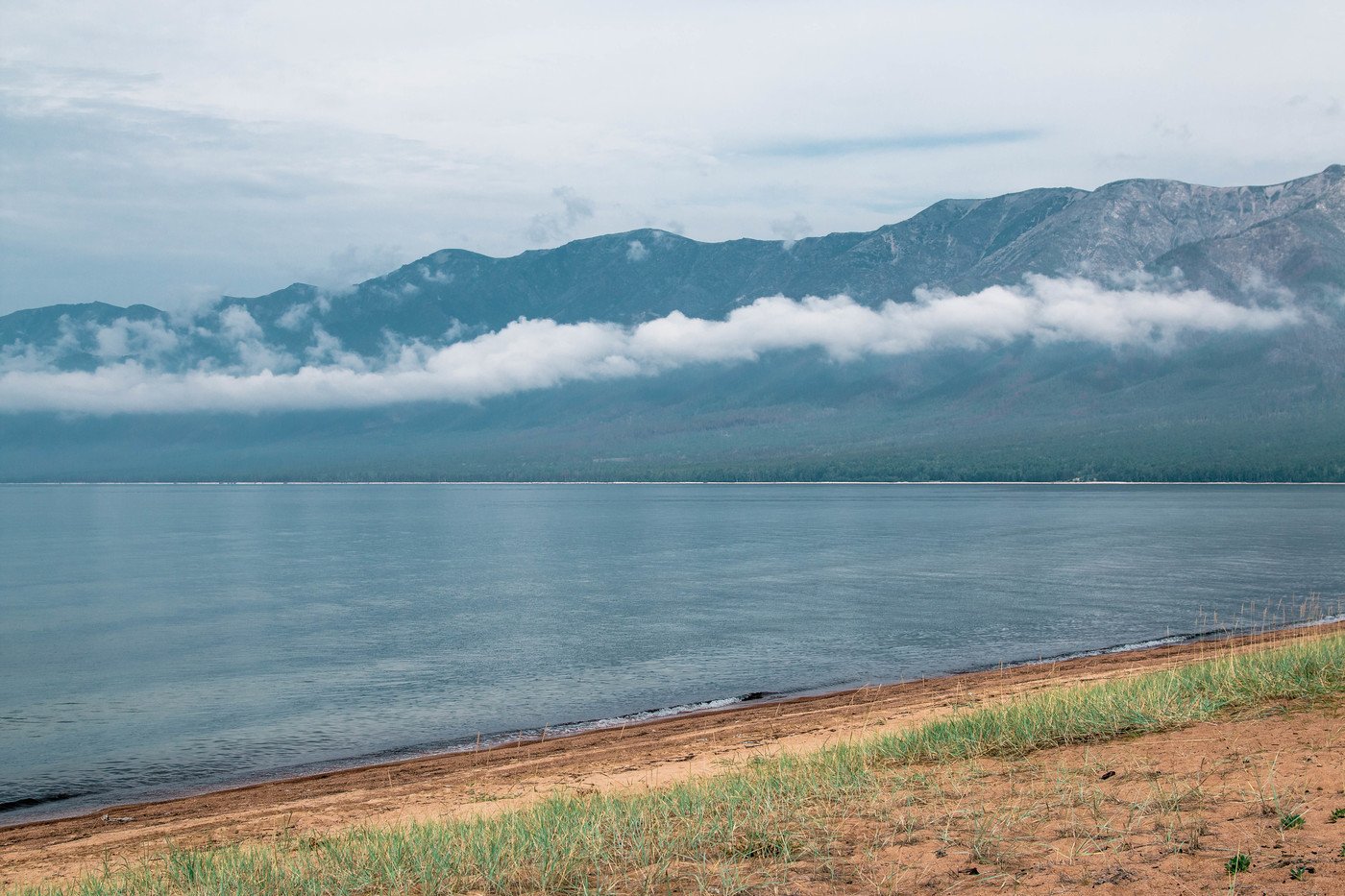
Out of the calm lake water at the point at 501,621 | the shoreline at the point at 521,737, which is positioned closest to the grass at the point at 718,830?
the shoreline at the point at 521,737

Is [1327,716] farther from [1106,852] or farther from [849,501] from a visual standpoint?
[849,501]

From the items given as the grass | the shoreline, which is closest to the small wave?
the shoreline

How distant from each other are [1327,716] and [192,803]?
59.9 feet

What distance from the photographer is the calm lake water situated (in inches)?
1097

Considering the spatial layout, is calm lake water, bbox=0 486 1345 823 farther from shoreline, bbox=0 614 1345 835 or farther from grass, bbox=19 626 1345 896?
grass, bbox=19 626 1345 896

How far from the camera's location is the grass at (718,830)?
31.0ft

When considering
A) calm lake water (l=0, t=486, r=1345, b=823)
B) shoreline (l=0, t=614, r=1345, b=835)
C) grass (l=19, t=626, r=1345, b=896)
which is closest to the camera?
grass (l=19, t=626, r=1345, b=896)

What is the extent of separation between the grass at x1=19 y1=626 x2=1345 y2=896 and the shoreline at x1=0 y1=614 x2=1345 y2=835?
7512 millimetres

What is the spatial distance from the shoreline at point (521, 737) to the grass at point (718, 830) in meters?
7.51

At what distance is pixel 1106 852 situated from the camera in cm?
892

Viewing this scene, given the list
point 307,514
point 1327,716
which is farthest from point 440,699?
point 307,514

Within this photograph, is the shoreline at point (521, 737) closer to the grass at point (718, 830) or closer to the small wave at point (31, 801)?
the small wave at point (31, 801)

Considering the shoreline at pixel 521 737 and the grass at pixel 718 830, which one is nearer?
the grass at pixel 718 830

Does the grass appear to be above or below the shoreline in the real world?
above
